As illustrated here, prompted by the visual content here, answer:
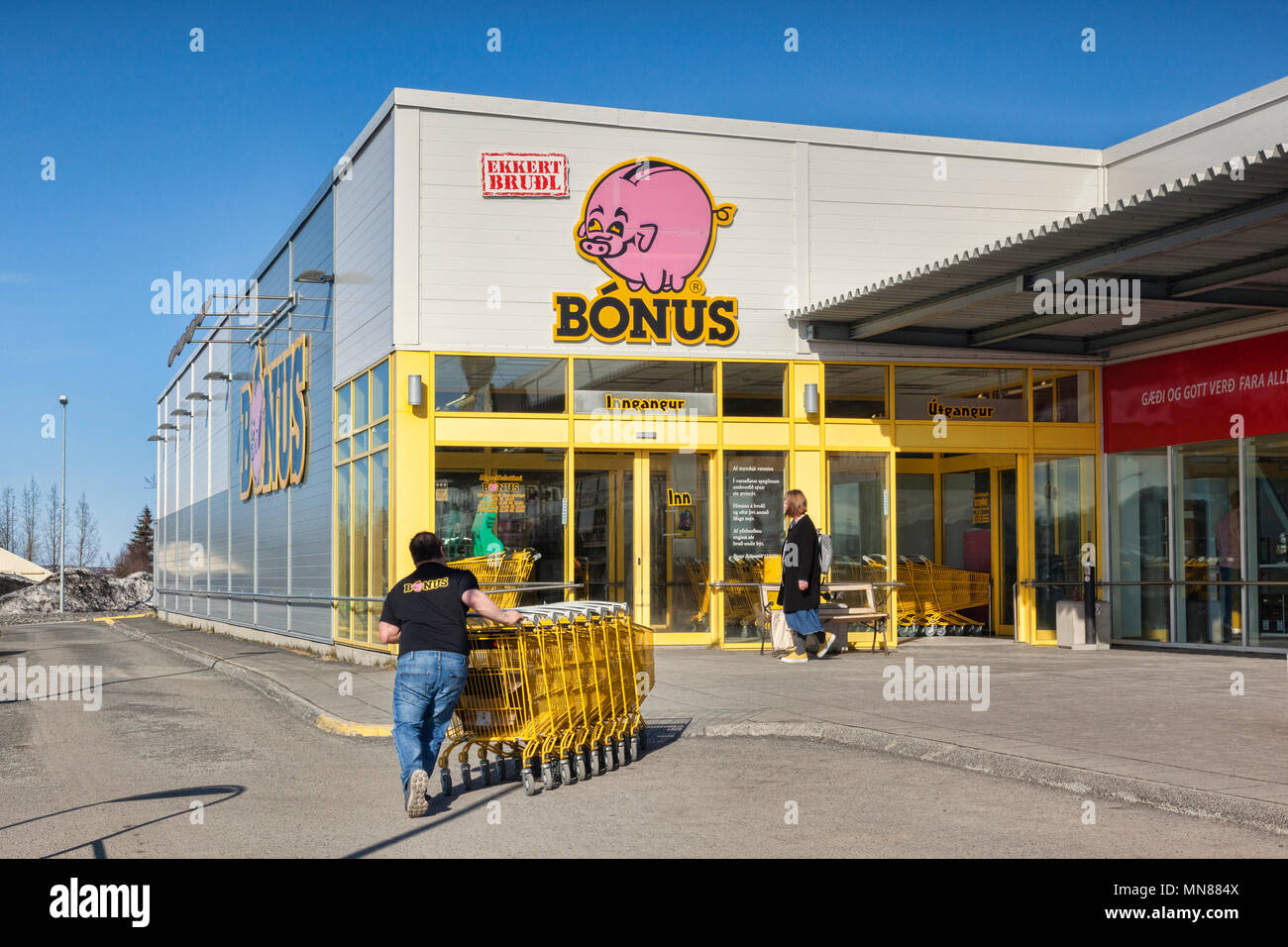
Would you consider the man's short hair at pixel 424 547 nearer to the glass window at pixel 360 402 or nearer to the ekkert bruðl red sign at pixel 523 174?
the ekkert bruðl red sign at pixel 523 174

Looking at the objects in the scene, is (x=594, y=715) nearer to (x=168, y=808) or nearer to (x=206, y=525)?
(x=168, y=808)

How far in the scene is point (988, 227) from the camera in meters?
20.0

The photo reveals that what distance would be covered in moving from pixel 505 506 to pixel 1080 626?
831 cm

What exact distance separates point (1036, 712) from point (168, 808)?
705 cm

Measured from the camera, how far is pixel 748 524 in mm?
18953

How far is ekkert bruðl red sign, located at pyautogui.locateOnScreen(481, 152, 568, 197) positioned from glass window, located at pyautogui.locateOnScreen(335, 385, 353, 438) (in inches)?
181

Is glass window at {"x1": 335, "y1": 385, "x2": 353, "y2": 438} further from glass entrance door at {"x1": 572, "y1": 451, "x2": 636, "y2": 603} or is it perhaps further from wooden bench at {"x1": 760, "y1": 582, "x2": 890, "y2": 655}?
wooden bench at {"x1": 760, "y1": 582, "x2": 890, "y2": 655}

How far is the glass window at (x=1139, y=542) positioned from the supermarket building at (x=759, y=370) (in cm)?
4

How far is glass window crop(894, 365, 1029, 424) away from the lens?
19484mm

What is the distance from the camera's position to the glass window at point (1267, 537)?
→ 1659cm

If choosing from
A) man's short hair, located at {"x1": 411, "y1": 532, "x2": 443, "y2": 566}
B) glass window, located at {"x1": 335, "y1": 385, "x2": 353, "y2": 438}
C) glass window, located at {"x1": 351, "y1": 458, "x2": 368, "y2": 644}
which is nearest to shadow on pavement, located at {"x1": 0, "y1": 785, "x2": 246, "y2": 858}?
man's short hair, located at {"x1": 411, "y1": 532, "x2": 443, "y2": 566}

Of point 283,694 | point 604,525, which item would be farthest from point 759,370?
point 283,694

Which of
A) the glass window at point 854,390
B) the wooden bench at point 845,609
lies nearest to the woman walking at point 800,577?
the wooden bench at point 845,609

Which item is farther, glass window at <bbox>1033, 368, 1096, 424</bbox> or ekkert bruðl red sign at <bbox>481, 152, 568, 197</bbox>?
glass window at <bbox>1033, 368, 1096, 424</bbox>
